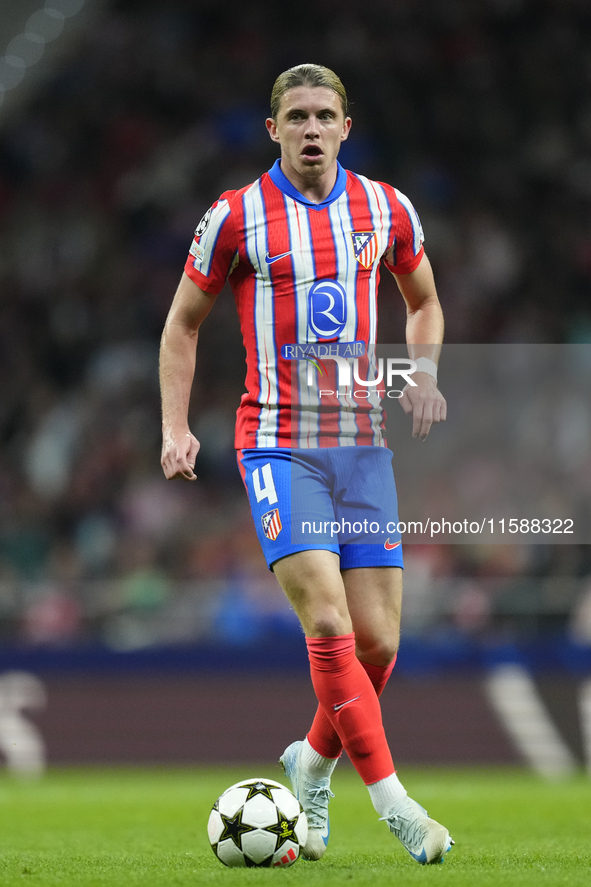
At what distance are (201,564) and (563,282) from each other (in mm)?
5022

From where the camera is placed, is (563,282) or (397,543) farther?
(563,282)

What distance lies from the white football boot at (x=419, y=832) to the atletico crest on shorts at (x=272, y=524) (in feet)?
3.09

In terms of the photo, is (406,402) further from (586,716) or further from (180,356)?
(586,716)

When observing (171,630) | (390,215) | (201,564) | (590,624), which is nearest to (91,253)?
(201,564)

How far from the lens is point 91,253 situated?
51.7ft

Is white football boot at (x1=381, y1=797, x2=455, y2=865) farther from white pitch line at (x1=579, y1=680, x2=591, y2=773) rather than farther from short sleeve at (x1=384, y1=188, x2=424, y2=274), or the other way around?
white pitch line at (x1=579, y1=680, x2=591, y2=773)

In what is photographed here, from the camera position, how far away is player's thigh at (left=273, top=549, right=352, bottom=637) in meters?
4.20

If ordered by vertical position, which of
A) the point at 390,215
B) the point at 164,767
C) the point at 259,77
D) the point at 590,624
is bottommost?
the point at 164,767

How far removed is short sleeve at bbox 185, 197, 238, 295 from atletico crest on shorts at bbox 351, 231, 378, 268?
42cm

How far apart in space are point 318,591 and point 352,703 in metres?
0.39

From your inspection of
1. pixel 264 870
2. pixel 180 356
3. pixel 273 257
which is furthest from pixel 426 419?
pixel 264 870

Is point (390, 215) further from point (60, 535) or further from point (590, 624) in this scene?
point (60, 535)

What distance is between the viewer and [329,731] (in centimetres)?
459

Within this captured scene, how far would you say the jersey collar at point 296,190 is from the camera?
4559mm
